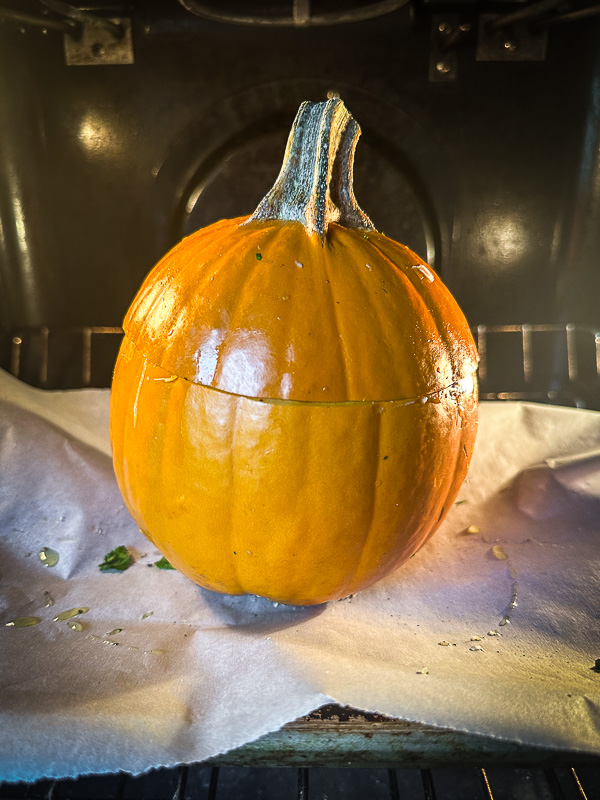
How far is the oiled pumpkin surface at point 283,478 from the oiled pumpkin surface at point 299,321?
0.06ft

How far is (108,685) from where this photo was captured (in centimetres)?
56

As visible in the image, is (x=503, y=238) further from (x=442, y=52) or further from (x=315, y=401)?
(x=315, y=401)

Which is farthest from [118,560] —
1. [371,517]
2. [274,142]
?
[274,142]

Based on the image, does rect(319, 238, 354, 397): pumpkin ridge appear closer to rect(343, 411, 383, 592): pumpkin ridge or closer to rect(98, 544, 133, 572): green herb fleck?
rect(343, 411, 383, 592): pumpkin ridge

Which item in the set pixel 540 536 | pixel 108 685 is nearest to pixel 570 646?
pixel 540 536

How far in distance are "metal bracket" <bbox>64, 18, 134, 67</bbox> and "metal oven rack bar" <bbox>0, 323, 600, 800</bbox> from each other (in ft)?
1.38

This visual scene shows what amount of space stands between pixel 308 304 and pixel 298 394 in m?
0.08

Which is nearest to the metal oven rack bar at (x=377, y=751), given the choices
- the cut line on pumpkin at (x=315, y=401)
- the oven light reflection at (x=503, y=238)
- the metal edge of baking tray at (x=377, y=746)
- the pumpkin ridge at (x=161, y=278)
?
the metal edge of baking tray at (x=377, y=746)

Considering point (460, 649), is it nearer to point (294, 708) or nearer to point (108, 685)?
point (294, 708)

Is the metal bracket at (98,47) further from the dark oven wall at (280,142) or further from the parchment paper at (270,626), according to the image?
the parchment paper at (270,626)

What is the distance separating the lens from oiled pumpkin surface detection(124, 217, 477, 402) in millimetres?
559

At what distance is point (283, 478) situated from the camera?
1.86 ft

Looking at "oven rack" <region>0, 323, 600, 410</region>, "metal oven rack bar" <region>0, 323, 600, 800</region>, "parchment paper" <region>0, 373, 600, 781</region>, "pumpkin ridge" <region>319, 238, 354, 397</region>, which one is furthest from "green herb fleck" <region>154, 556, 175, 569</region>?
"oven rack" <region>0, 323, 600, 410</region>

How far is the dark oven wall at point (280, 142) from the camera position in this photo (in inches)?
39.1
